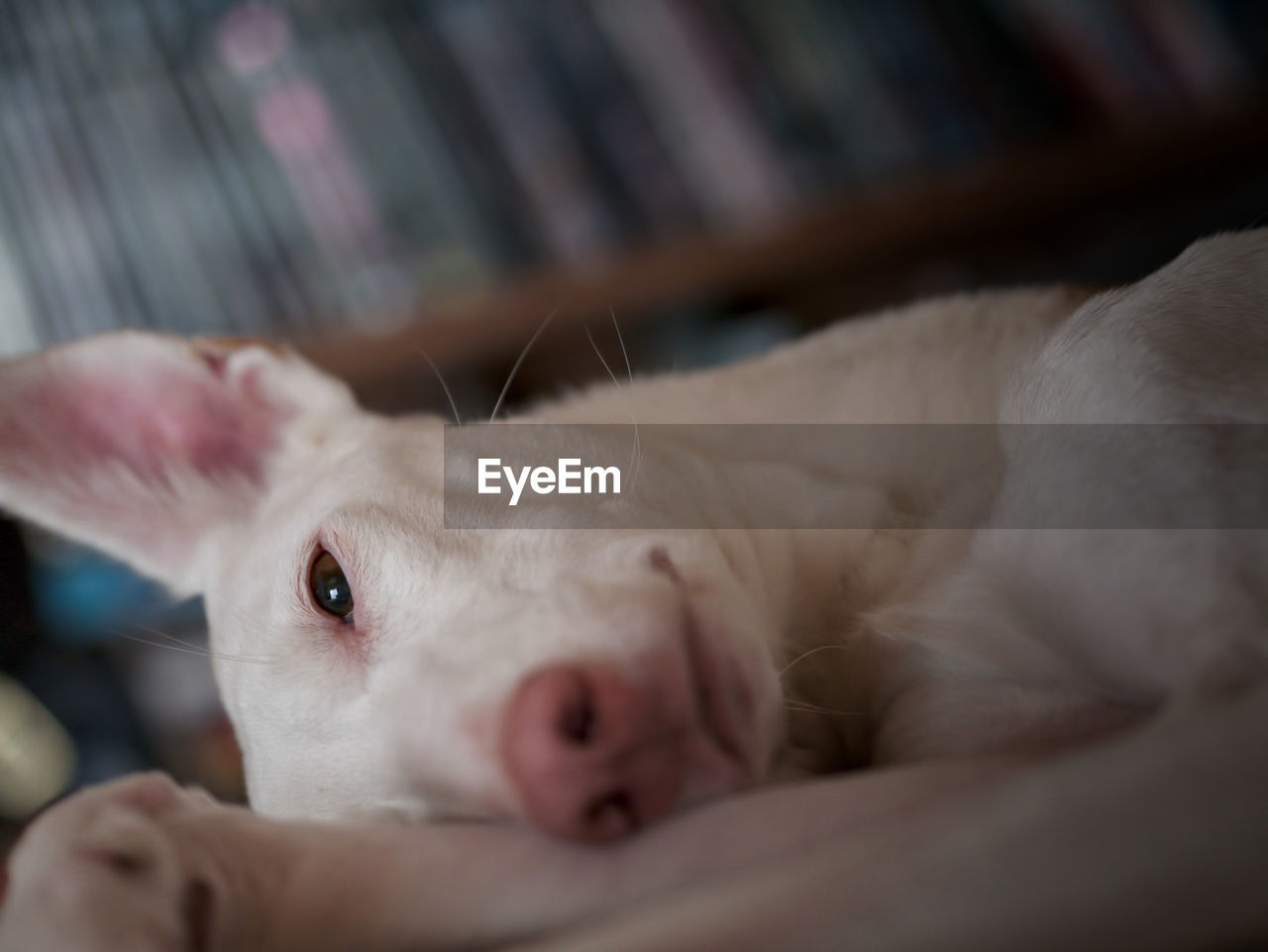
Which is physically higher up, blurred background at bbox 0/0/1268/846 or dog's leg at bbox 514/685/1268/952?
blurred background at bbox 0/0/1268/846

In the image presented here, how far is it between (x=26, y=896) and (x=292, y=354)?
790mm

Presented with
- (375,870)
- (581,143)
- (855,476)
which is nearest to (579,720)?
(375,870)

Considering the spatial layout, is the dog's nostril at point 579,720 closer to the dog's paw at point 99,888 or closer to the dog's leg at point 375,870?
the dog's leg at point 375,870

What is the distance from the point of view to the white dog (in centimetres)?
39

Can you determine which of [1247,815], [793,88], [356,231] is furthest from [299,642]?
[793,88]

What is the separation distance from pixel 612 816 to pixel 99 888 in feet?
0.88

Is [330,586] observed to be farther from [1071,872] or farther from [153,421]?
[1071,872]

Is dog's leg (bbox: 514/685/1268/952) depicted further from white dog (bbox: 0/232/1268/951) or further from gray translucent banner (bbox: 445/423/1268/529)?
gray translucent banner (bbox: 445/423/1268/529)

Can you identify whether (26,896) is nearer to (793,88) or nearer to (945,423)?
(945,423)

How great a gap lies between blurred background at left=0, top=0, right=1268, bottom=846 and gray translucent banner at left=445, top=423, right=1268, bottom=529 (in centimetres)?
102

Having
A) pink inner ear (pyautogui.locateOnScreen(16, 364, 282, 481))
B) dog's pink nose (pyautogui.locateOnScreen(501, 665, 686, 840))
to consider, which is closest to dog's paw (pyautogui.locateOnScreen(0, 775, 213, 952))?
dog's pink nose (pyautogui.locateOnScreen(501, 665, 686, 840))

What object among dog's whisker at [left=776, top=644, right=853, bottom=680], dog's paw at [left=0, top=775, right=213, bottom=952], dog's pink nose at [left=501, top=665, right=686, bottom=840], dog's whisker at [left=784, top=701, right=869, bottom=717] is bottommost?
dog's whisker at [left=784, top=701, right=869, bottom=717]

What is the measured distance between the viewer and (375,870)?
1.79 ft

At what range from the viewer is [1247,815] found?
38 centimetres
